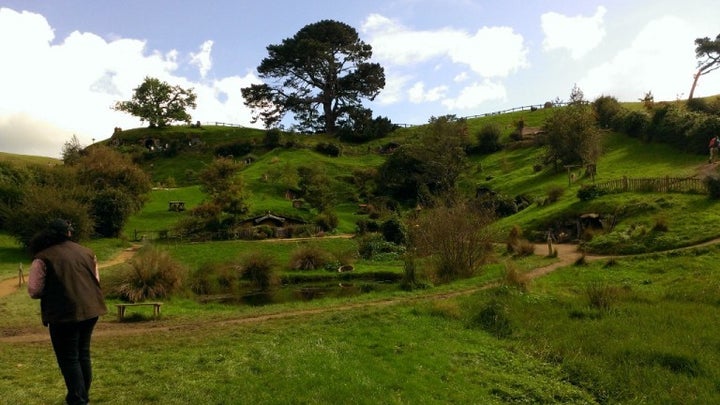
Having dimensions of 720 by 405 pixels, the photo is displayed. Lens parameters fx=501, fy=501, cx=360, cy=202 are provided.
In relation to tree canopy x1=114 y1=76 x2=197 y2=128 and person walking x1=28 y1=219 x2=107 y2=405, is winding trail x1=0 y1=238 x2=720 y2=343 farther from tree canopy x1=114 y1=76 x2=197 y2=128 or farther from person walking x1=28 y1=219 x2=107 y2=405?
tree canopy x1=114 y1=76 x2=197 y2=128

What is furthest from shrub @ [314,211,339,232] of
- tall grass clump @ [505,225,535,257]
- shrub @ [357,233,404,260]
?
tall grass clump @ [505,225,535,257]

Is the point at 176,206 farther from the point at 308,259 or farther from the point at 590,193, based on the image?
the point at 590,193

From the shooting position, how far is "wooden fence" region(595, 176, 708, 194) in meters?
31.7

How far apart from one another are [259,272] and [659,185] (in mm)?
26779

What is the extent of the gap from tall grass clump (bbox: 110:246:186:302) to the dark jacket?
1533cm

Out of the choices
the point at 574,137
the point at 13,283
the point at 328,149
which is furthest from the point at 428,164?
the point at 13,283

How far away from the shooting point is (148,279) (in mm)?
22062

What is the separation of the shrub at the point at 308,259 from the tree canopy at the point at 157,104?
2999 inches

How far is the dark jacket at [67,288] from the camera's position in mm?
6391

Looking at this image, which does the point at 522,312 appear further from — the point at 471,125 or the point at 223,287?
the point at 471,125

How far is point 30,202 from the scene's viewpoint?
1278 inches

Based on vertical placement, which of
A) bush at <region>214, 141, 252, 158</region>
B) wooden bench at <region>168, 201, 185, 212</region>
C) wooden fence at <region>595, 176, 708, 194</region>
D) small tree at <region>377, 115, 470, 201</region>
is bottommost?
wooden fence at <region>595, 176, 708, 194</region>

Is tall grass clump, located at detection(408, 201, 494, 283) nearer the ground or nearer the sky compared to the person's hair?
nearer the ground

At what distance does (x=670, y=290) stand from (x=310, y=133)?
8159cm
